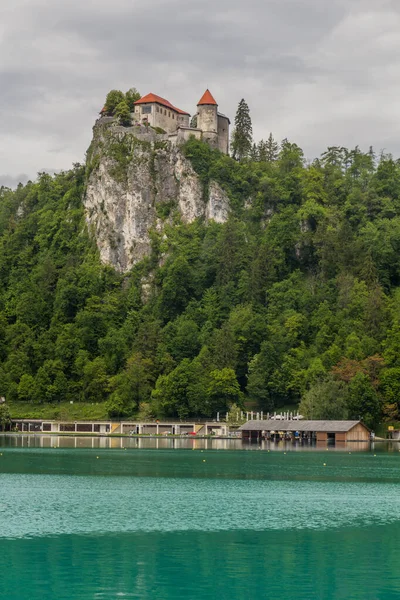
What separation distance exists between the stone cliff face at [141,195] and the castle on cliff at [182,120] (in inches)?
125

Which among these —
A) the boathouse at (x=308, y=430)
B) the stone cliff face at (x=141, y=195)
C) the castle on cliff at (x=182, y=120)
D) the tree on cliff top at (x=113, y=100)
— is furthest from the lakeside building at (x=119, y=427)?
the tree on cliff top at (x=113, y=100)

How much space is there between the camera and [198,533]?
40.1 meters

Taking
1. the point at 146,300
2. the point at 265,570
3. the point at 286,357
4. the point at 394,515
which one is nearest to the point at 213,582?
the point at 265,570

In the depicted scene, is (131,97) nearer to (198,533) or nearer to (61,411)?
(61,411)

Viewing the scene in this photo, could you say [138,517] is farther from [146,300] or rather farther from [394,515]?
[146,300]

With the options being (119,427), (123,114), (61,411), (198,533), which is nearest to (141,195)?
(123,114)

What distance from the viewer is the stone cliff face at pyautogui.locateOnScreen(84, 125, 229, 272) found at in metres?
183

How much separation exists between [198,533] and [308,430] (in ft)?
275

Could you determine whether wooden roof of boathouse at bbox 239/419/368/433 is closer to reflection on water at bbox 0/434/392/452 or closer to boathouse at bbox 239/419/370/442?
boathouse at bbox 239/419/370/442

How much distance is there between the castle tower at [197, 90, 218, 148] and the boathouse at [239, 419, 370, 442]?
72754 millimetres

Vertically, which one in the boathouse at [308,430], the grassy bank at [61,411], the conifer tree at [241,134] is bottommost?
the boathouse at [308,430]

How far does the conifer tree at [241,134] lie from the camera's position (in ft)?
639

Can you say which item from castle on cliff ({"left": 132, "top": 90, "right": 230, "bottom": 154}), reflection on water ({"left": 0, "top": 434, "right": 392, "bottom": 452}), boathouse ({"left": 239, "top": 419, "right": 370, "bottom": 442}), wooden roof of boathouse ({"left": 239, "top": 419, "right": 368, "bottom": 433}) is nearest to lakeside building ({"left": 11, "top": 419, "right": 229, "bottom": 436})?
reflection on water ({"left": 0, "top": 434, "right": 392, "bottom": 452})

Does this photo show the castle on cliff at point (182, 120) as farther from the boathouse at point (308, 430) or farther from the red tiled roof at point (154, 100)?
the boathouse at point (308, 430)
